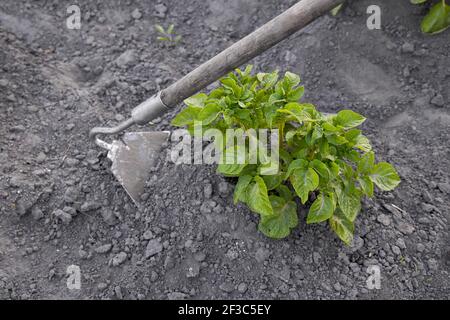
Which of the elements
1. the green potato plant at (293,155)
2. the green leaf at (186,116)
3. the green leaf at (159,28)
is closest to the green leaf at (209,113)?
the green potato plant at (293,155)

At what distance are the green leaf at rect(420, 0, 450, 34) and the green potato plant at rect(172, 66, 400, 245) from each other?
50.2 inches

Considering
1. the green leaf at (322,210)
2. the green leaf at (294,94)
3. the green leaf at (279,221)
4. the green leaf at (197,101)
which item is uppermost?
the green leaf at (197,101)

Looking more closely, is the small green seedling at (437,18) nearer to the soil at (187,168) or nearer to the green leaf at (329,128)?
the soil at (187,168)

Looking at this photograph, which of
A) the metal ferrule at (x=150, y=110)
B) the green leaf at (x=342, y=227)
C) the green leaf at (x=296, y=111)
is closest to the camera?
the green leaf at (x=296, y=111)

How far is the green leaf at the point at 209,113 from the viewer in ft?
6.66

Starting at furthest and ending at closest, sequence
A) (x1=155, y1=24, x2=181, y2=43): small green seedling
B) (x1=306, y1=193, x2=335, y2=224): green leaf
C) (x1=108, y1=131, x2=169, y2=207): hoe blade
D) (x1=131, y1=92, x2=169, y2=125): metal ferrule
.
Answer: (x1=155, y1=24, x2=181, y2=43): small green seedling
(x1=108, y1=131, x2=169, y2=207): hoe blade
(x1=131, y1=92, x2=169, y2=125): metal ferrule
(x1=306, y1=193, x2=335, y2=224): green leaf

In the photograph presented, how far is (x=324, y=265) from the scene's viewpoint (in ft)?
7.26

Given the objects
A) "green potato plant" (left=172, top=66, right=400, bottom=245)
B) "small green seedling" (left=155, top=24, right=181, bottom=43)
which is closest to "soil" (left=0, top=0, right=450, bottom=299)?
"small green seedling" (left=155, top=24, right=181, bottom=43)

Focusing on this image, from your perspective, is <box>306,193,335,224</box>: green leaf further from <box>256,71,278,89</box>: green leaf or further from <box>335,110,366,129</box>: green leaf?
<box>256,71,278,89</box>: green leaf

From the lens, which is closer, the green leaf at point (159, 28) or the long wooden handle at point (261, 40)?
the long wooden handle at point (261, 40)

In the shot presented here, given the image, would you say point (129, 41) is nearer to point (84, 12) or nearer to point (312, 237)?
point (84, 12)

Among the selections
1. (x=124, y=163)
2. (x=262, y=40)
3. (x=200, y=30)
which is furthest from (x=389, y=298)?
(x=200, y=30)

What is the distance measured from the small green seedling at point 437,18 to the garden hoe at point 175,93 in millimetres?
1158

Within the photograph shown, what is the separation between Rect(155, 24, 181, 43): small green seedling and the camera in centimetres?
338
